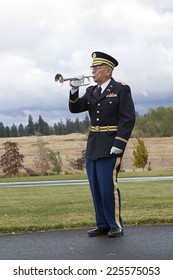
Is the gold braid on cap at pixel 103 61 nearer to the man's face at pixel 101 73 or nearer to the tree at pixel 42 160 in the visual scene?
the man's face at pixel 101 73

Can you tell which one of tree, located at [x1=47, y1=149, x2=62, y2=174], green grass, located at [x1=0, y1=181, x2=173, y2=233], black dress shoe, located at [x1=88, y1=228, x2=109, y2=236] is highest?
tree, located at [x1=47, y1=149, x2=62, y2=174]

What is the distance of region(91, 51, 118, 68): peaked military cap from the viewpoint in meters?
6.86

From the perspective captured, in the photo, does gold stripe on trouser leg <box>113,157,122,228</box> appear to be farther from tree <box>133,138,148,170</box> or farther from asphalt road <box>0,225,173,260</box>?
tree <box>133,138,148,170</box>

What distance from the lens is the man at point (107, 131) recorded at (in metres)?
6.73

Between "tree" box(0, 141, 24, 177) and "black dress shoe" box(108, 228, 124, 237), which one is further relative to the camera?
"tree" box(0, 141, 24, 177)

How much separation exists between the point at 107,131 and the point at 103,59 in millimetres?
877

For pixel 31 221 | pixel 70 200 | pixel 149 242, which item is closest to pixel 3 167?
pixel 70 200

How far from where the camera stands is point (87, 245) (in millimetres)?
6465

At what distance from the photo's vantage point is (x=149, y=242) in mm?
6578

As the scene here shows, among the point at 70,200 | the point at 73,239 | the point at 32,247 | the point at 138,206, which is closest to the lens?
the point at 32,247

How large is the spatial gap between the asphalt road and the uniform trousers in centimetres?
25

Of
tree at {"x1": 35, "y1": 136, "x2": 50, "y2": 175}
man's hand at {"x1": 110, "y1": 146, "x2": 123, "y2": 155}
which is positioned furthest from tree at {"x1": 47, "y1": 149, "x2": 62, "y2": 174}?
man's hand at {"x1": 110, "y1": 146, "x2": 123, "y2": 155}
